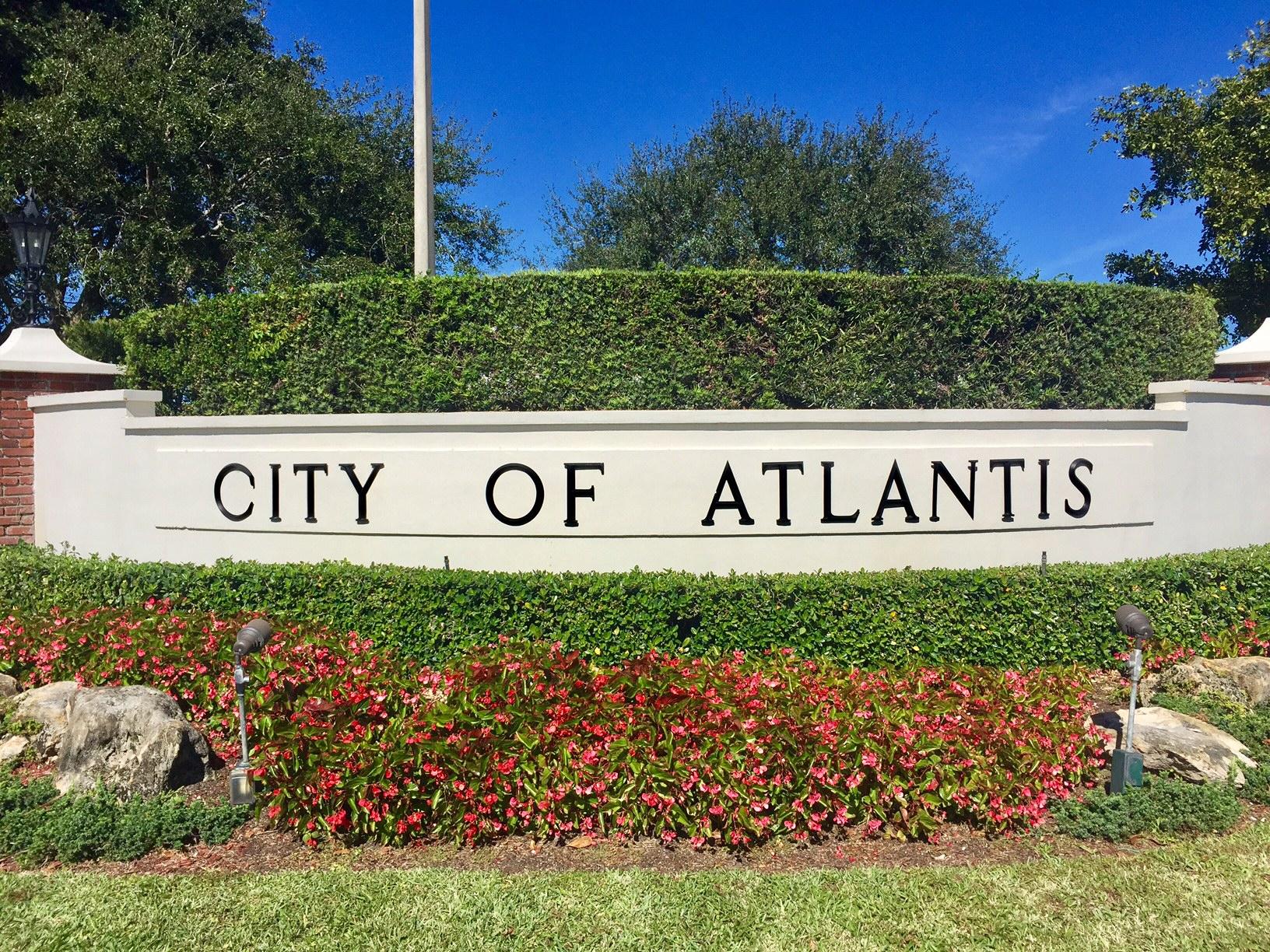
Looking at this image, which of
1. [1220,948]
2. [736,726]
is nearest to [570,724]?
[736,726]

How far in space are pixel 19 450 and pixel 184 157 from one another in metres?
7.50

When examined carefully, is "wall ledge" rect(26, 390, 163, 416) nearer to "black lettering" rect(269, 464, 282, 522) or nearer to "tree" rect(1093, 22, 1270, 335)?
"black lettering" rect(269, 464, 282, 522)

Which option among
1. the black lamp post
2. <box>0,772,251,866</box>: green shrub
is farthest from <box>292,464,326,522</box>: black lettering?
the black lamp post

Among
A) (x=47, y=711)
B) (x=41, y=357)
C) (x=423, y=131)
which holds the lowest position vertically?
(x=47, y=711)

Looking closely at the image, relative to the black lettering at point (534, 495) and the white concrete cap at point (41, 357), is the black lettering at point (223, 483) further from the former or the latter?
the white concrete cap at point (41, 357)

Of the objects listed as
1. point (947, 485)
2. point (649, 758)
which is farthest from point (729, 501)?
point (649, 758)

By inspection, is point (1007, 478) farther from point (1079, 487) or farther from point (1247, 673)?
point (1247, 673)

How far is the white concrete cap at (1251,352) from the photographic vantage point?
9.16 metres

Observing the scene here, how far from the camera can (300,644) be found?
542 centimetres

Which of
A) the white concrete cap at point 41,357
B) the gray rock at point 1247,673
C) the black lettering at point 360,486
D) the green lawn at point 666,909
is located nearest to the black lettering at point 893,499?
the gray rock at point 1247,673

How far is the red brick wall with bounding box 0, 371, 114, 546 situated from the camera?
27.2 feet

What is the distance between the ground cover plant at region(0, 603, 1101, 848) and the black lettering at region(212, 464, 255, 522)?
290cm

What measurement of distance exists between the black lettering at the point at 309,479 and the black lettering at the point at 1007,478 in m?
6.13

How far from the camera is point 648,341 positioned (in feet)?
23.6
